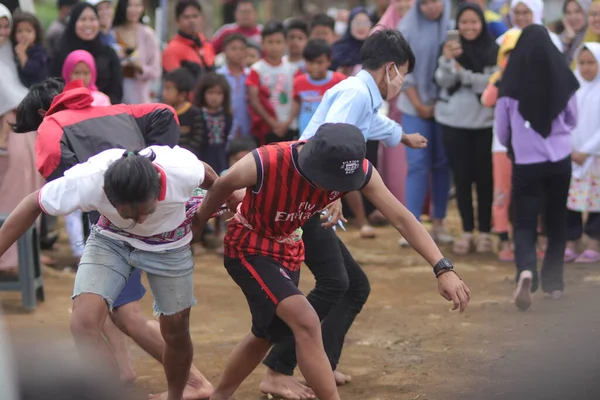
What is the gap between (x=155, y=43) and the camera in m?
9.10

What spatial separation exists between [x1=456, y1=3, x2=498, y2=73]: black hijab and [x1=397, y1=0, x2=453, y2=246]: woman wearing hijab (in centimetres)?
37

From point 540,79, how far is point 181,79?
303 cm

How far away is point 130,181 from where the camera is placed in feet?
13.1

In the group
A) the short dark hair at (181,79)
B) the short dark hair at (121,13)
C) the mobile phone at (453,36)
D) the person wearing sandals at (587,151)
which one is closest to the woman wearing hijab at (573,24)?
the person wearing sandals at (587,151)

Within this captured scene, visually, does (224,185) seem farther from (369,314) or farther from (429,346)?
(369,314)

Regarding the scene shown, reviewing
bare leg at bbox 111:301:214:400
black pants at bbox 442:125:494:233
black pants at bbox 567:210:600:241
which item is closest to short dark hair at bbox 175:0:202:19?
black pants at bbox 442:125:494:233

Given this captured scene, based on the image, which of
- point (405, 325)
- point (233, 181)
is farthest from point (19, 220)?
point (405, 325)

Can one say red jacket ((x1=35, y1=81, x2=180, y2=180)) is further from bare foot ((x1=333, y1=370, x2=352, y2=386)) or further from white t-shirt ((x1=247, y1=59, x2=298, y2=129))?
white t-shirt ((x1=247, y1=59, x2=298, y2=129))

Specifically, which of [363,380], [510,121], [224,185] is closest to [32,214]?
[224,185]

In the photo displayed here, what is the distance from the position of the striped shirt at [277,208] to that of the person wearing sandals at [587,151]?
12.7ft

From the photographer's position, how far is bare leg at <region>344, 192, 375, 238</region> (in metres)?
9.03

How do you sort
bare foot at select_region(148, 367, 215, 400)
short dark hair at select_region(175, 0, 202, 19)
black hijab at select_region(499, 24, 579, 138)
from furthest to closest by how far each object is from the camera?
short dark hair at select_region(175, 0, 202, 19) → black hijab at select_region(499, 24, 579, 138) → bare foot at select_region(148, 367, 215, 400)

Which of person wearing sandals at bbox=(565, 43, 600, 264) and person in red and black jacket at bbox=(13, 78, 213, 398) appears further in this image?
person wearing sandals at bbox=(565, 43, 600, 264)

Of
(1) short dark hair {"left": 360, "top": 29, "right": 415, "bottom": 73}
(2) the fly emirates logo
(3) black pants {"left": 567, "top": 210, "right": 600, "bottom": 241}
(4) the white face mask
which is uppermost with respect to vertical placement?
(1) short dark hair {"left": 360, "top": 29, "right": 415, "bottom": 73}
